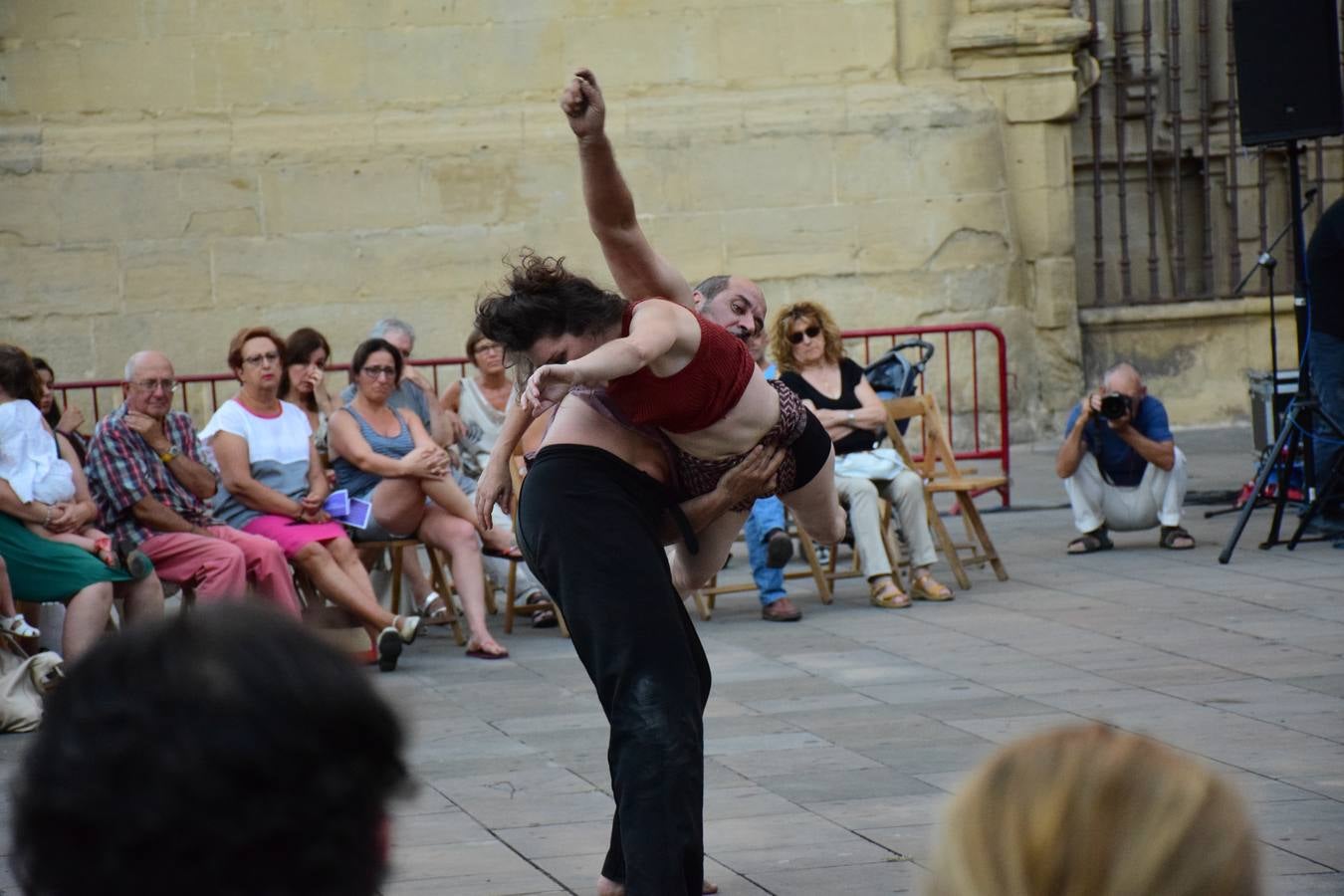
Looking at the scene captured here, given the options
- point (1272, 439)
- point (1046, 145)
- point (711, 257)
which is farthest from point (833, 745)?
point (1046, 145)

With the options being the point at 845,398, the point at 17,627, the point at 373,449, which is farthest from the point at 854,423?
the point at 17,627

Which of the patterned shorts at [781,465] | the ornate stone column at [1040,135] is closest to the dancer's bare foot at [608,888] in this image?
the patterned shorts at [781,465]

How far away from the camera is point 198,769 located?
1.19 meters

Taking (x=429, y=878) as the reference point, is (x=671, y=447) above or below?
above

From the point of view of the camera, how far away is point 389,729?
128 centimetres

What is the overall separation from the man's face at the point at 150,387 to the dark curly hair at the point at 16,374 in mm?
419

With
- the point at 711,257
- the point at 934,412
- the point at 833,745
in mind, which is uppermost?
the point at 711,257

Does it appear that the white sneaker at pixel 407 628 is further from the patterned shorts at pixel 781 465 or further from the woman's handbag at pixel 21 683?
the patterned shorts at pixel 781 465

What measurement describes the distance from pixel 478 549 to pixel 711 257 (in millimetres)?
5939

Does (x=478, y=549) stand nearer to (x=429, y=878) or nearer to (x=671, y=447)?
(x=429, y=878)

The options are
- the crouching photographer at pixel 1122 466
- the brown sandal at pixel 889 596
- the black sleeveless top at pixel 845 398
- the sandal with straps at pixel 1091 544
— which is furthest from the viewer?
the sandal with straps at pixel 1091 544

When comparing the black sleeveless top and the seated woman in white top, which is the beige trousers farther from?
the seated woman in white top

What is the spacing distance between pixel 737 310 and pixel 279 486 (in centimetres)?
384

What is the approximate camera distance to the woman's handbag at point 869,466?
354 inches
